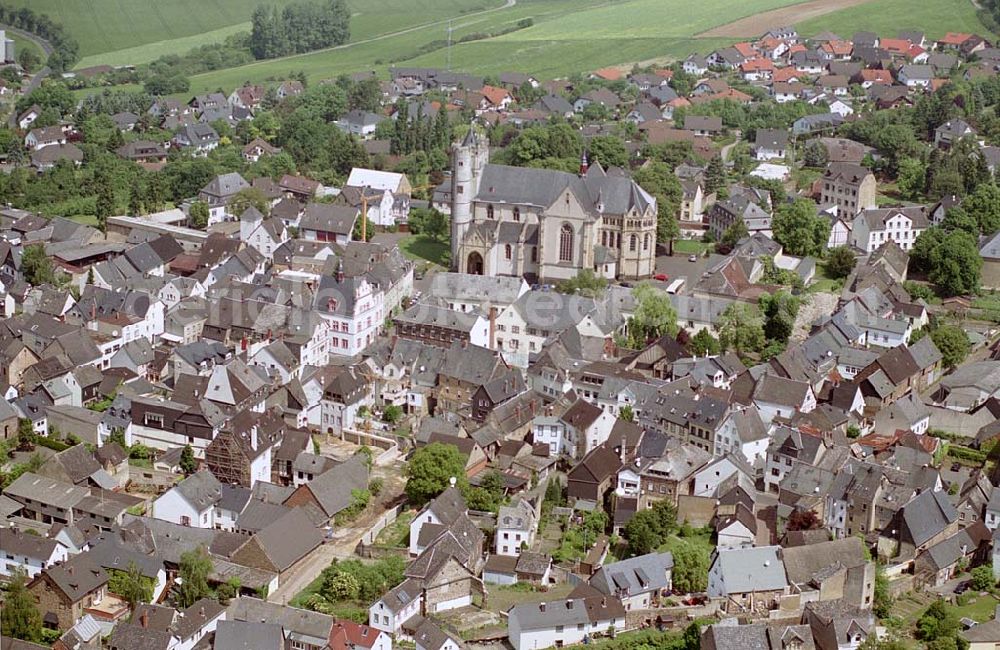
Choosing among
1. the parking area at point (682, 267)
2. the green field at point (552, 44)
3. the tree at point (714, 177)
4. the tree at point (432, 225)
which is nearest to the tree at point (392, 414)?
the parking area at point (682, 267)

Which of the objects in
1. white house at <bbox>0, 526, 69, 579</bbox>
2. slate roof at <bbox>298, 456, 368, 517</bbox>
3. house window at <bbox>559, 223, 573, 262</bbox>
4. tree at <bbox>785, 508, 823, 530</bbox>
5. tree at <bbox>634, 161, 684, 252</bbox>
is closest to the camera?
white house at <bbox>0, 526, 69, 579</bbox>

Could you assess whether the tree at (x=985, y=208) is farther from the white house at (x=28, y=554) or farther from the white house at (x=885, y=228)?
the white house at (x=28, y=554)

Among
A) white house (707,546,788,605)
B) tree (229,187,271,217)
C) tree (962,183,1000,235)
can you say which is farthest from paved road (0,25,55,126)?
white house (707,546,788,605)

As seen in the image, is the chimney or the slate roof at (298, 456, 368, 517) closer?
the slate roof at (298, 456, 368, 517)

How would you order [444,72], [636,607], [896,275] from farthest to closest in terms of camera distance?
[444,72] → [896,275] → [636,607]

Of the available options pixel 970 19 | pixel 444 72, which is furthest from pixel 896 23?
pixel 444 72

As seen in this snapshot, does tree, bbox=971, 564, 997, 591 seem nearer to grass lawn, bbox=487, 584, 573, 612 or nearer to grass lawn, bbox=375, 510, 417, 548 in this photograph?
grass lawn, bbox=487, 584, 573, 612

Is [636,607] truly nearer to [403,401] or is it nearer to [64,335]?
[403,401]

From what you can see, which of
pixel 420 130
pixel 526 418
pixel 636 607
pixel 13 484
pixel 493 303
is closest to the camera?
pixel 636 607
